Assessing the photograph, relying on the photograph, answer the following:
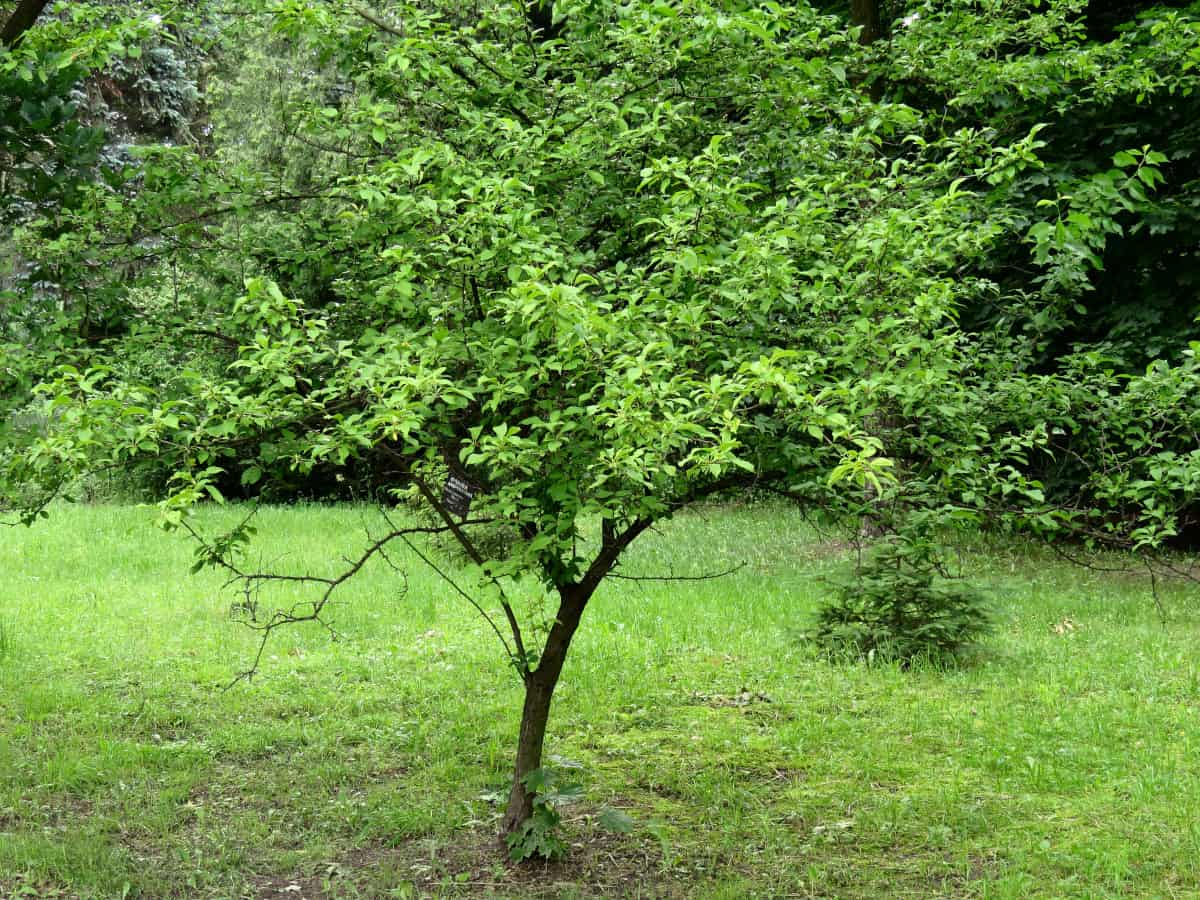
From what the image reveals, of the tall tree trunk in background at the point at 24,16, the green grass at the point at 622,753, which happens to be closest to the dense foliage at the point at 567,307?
the green grass at the point at 622,753

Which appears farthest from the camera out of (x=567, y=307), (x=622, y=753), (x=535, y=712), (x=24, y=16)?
(x=622, y=753)

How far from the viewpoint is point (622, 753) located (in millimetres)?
6148

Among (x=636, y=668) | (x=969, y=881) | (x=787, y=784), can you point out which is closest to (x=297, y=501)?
(x=636, y=668)

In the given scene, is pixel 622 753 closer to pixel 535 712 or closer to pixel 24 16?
pixel 535 712

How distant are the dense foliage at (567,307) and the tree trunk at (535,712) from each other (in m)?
0.02

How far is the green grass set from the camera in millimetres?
4711

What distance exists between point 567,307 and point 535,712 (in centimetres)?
227

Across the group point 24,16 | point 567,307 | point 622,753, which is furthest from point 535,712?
point 24,16

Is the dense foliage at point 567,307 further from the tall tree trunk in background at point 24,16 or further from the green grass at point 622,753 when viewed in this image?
the tall tree trunk in background at point 24,16

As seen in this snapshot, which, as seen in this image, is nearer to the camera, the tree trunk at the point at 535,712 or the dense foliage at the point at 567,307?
the dense foliage at the point at 567,307

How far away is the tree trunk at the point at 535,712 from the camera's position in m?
4.80

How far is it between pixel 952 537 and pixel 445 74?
9.30 metres

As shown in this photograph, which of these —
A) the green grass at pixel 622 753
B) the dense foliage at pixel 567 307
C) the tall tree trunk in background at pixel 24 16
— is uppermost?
the tall tree trunk in background at pixel 24 16

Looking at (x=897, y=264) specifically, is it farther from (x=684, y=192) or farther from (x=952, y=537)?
(x=952, y=537)
